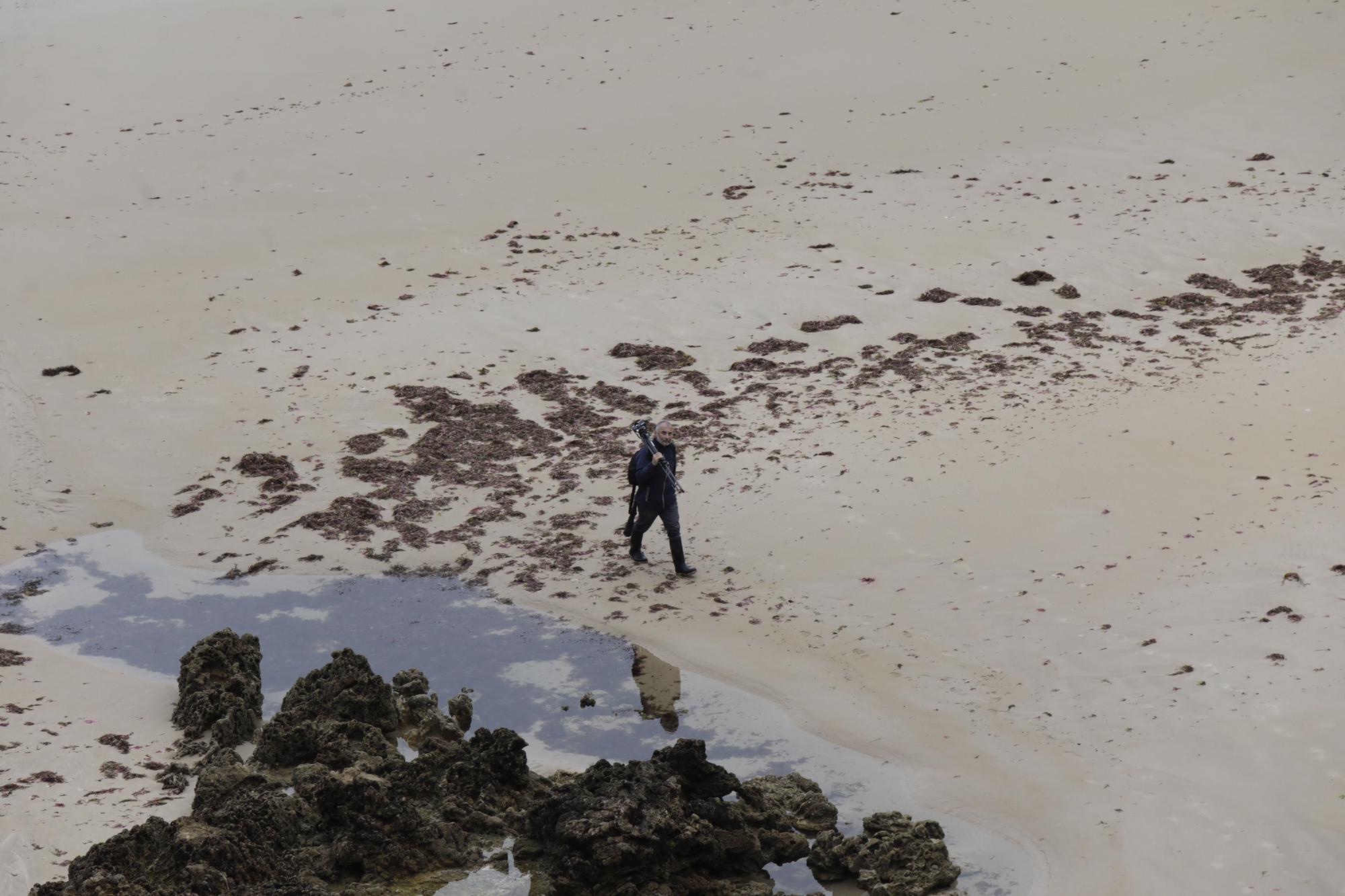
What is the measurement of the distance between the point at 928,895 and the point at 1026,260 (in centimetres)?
1229

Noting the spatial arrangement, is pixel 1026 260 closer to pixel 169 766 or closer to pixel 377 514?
pixel 377 514

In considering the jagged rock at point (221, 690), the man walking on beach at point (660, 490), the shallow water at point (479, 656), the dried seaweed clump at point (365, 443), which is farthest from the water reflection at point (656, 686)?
the dried seaweed clump at point (365, 443)

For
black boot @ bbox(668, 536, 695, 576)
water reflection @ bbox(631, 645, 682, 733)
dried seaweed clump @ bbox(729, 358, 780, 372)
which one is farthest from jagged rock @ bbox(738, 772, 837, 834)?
dried seaweed clump @ bbox(729, 358, 780, 372)

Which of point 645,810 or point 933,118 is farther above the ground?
point 933,118

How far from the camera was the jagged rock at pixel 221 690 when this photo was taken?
378 inches

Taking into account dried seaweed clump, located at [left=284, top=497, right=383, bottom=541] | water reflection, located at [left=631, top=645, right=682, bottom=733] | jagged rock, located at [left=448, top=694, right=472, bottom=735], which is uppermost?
dried seaweed clump, located at [left=284, top=497, right=383, bottom=541]

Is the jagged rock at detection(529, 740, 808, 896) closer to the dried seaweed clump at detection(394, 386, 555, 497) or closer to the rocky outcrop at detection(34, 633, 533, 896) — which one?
the rocky outcrop at detection(34, 633, 533, 896)

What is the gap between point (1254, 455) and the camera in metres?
12.8

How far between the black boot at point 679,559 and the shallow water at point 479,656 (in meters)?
1.13

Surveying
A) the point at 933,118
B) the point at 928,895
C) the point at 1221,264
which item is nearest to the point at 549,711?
the point at 928,895

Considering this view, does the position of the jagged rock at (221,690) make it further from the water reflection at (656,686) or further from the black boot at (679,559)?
the black boot at (679,559)

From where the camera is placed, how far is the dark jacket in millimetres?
12016

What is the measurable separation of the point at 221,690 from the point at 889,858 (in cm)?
483

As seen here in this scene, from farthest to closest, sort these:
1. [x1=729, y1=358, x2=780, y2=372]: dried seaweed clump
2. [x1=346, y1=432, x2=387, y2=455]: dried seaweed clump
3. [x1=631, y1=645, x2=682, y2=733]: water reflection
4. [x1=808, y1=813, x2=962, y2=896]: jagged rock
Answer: [x1=729, y1=358, x2=780, y2=372]: dried seaweed clump
[x1=346, y1=432, x2=387, y2=455]: dried seaweed clump
[x1=631, y1=645, x2=682, y2=733]: water reflection
[x1=808, y1=813, x2=962, y2=896]: jagged rock
